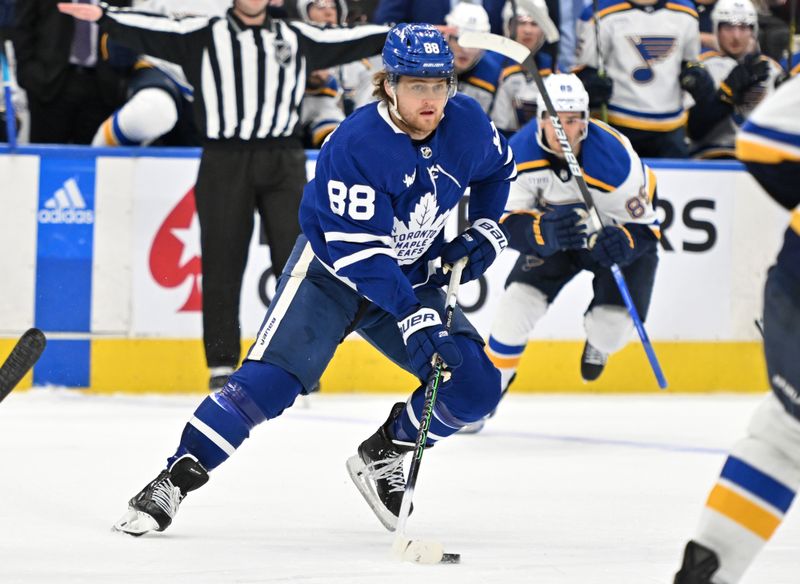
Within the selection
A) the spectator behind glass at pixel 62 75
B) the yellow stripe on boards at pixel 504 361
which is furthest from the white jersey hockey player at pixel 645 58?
the spectator behind glass at pixel 62 75

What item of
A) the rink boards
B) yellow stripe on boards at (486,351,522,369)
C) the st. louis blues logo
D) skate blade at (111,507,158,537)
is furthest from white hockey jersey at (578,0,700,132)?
skate blade at (111,507,158,537)

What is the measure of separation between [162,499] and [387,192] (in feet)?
2.67

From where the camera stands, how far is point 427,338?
9.49 ft

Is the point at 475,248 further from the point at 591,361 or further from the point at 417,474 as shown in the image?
the point at 591,361

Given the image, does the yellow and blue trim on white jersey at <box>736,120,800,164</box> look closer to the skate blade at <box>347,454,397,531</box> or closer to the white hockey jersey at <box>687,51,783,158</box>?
the skate blade at <box>347,454,397,531</box>

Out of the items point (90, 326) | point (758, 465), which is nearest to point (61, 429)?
point (90, 326)

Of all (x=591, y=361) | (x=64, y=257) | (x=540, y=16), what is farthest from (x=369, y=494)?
(x=64, y=257)

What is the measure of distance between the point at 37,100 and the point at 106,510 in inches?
114

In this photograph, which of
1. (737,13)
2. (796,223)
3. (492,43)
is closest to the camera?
(796,223)

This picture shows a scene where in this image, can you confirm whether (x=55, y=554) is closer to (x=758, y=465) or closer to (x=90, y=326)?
(x=758, y=465)

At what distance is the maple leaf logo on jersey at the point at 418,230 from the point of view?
3062 millimetres

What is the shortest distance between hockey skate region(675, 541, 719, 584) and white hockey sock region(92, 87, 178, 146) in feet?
12.9

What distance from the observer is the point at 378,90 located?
3053 millimetres

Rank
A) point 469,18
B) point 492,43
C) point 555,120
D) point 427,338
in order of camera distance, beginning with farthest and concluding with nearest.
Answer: point 469,18
point 555,120
point 492,43
point 427,338
